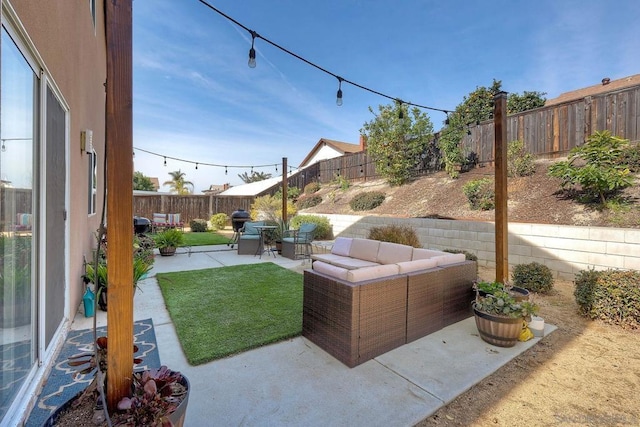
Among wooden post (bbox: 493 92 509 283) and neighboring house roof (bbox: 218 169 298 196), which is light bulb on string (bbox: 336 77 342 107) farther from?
neighboring house roof (bbox: 218 169 298 196)

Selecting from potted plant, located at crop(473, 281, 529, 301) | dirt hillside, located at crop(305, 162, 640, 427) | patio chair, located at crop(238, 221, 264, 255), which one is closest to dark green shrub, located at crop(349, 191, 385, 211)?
patio chair, located at crop(238, 221, 264, 255)

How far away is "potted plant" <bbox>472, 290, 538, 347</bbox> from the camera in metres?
2.63

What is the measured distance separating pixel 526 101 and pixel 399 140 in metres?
5.88

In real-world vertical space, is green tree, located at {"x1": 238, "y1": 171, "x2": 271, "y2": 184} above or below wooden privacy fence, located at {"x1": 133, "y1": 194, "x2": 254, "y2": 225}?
above

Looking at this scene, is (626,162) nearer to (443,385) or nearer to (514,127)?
(514,127)

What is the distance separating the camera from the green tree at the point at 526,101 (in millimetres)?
11789

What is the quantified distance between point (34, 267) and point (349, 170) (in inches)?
514

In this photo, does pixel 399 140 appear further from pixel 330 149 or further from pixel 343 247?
pixel 330 149

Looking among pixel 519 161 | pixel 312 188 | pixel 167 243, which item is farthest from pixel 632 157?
pixel 312 188

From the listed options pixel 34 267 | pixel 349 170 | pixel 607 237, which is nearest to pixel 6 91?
pixel 34 267

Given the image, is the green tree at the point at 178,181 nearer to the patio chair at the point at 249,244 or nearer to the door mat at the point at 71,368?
the patio chair at the point at 249,244

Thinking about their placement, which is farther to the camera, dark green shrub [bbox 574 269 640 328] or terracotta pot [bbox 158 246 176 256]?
terracotta pot [bbox 158 246 176 256]

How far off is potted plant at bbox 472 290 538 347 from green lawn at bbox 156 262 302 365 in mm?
1801

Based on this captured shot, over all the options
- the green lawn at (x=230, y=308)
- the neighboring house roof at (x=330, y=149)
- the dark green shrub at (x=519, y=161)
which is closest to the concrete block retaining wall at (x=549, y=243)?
the dark green shrub at (x=519, y=161)
